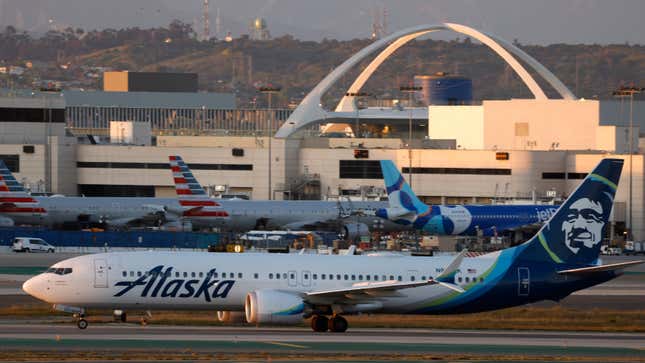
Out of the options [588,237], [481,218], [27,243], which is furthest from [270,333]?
[481,218]

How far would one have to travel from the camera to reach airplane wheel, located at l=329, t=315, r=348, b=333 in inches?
2260

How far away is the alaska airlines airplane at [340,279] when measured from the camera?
182 ft

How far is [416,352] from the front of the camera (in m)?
50.6

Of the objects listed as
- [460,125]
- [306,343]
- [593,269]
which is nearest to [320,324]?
[306,343]

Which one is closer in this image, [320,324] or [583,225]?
[320,324]

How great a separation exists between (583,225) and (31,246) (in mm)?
55277

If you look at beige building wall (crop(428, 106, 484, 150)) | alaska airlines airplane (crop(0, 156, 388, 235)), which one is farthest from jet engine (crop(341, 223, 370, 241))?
beige building wall (crop(428, 106, 484, 150))

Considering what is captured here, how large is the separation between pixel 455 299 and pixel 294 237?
5614cm

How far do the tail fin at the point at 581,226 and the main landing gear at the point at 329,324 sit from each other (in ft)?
27.6

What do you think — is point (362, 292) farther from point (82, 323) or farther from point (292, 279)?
point (82, 323)

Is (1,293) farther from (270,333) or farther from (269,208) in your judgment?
(269,208)

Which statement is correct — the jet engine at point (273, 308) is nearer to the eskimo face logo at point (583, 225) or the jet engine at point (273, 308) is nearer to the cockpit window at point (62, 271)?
the cockpit window at point (62, 271)

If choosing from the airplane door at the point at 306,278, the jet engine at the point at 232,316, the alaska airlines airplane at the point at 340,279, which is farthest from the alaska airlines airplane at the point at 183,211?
the airplane door at the point at 306,278

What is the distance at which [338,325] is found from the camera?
2259 inches
